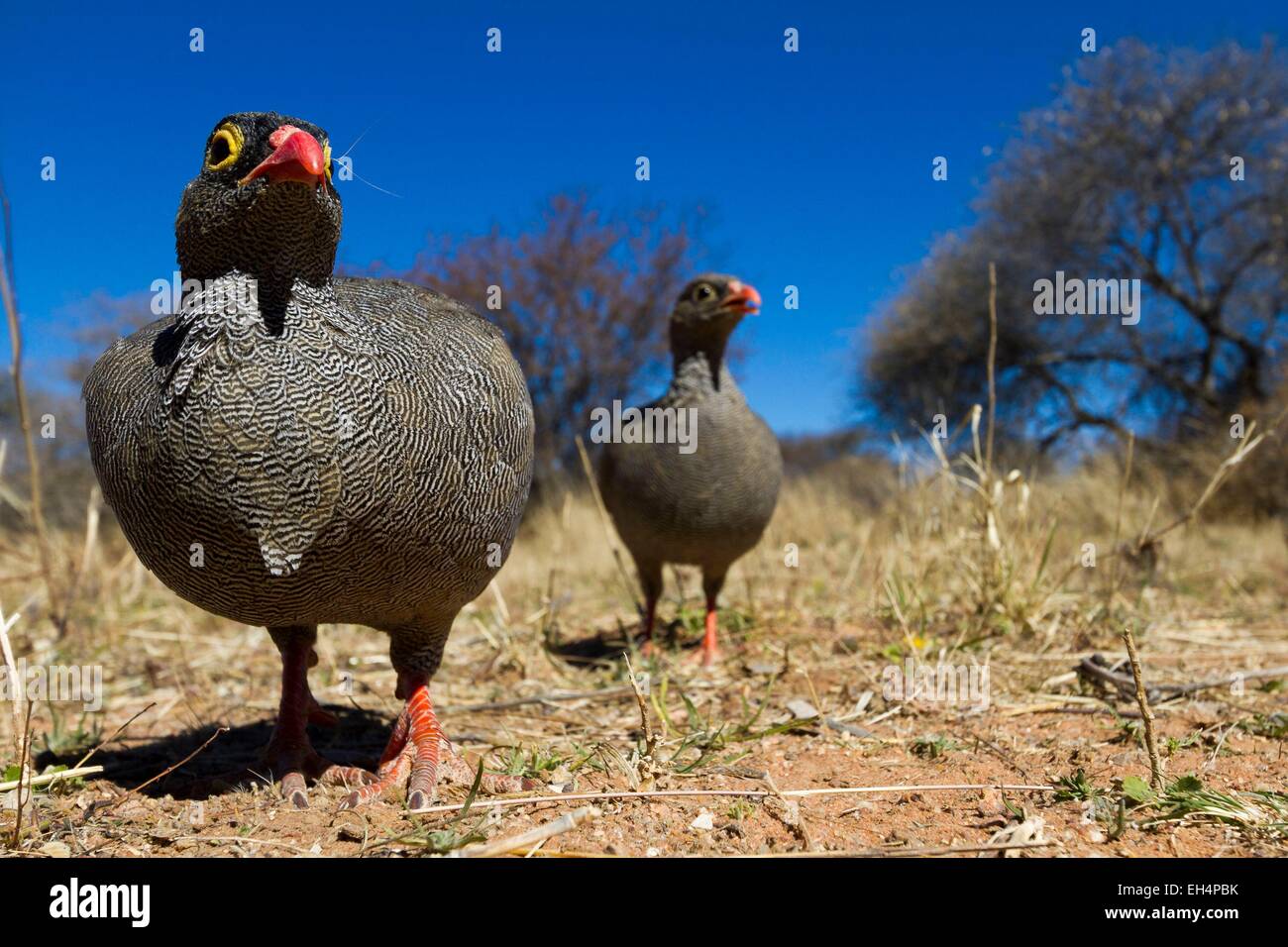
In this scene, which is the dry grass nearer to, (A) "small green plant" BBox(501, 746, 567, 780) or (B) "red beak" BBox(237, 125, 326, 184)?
(A) "small green plant" BBox(501, 746, 567, 780)

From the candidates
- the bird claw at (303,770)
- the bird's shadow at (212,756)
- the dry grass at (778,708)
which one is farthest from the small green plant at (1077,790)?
the bird's shadow at (212,756)

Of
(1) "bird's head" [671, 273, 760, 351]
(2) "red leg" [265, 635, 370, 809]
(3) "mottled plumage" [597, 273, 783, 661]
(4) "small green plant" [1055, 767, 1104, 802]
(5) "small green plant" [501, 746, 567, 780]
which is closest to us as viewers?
(4) "small green plant" [1055, 767, 1104, 802]

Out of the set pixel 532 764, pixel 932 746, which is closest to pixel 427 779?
pixel 532 764

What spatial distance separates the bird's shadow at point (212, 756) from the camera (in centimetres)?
317

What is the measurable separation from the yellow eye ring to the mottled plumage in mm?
3170

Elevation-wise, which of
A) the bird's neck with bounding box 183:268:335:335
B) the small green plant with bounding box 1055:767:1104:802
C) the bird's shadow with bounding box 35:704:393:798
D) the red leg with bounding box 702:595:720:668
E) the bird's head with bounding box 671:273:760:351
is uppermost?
the bird's head with bounding box 671:273:760:351

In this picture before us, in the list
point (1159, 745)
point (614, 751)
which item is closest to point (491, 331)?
point (614, 751)

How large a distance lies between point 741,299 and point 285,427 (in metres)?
3.57

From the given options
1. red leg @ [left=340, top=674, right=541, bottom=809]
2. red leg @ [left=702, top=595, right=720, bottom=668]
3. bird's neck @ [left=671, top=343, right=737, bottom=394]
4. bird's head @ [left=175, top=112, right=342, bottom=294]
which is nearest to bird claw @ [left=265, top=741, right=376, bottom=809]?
red leg @ [left=340, top=674, right=541, bottom=809]

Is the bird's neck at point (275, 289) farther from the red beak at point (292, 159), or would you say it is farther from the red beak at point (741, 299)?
the red beak at point (741, 299)

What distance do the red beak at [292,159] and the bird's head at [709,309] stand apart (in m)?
3.24

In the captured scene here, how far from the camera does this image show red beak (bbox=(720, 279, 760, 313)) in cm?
542

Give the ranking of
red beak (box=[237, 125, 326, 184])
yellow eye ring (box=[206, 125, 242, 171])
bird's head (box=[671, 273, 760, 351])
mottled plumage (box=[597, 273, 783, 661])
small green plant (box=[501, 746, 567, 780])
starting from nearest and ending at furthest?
red beak (box=[237, 125, 326, 184]) → yellow eye ring (box=[206, 125, 242, 171]) → small green plant (box=[501, 746, 567, 780]) → mottled plumage (box=[597, 273, 783, 661]) → bird's head (box=[671, 273, 760, 351])
